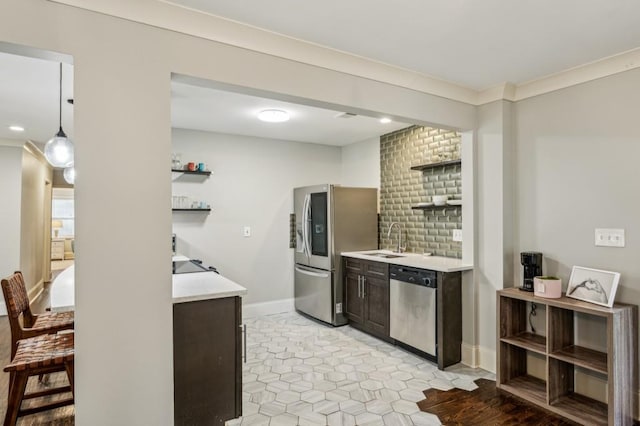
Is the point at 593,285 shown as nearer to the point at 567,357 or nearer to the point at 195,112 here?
the point at 567,357

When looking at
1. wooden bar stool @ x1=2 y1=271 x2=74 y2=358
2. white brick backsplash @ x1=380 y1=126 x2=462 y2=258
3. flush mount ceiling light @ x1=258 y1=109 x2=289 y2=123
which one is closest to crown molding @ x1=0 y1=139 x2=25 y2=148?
wooden bar stool @ x1=2 y1=271 x2=74 y2=358

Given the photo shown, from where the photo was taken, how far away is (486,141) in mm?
3182

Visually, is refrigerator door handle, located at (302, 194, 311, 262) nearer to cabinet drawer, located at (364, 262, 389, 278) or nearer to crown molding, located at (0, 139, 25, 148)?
cabinet drawer, located at (364, 262, 389, 278)

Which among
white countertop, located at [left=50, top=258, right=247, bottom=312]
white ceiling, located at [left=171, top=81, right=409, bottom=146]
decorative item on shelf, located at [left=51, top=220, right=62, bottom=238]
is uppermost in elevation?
white ceiling, located at [left=171, top=81, right=409, bottom=146]

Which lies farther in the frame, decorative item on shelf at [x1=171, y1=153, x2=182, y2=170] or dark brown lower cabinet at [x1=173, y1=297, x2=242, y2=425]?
decorative item on shelf at [x1=171, y1=153, x2=182, y2=170]

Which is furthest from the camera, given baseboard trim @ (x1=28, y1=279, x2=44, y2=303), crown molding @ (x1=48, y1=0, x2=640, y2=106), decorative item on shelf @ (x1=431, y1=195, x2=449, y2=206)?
baseboard trim @ (x1=28, y1=279, x2=44, y2=303)

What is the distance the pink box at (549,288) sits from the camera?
2562 millimetres

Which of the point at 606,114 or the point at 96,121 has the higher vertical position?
the point at 606,114

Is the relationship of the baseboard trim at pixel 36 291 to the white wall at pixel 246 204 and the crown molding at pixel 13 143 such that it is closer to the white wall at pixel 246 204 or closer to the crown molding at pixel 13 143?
the crown molding at pixel 13 143

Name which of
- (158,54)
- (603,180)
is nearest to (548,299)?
(603,180)

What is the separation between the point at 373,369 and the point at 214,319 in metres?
1.65

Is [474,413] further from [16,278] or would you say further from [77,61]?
[16,278]

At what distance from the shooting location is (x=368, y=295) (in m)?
4.04

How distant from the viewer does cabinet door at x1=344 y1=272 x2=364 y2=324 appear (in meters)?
4.18
